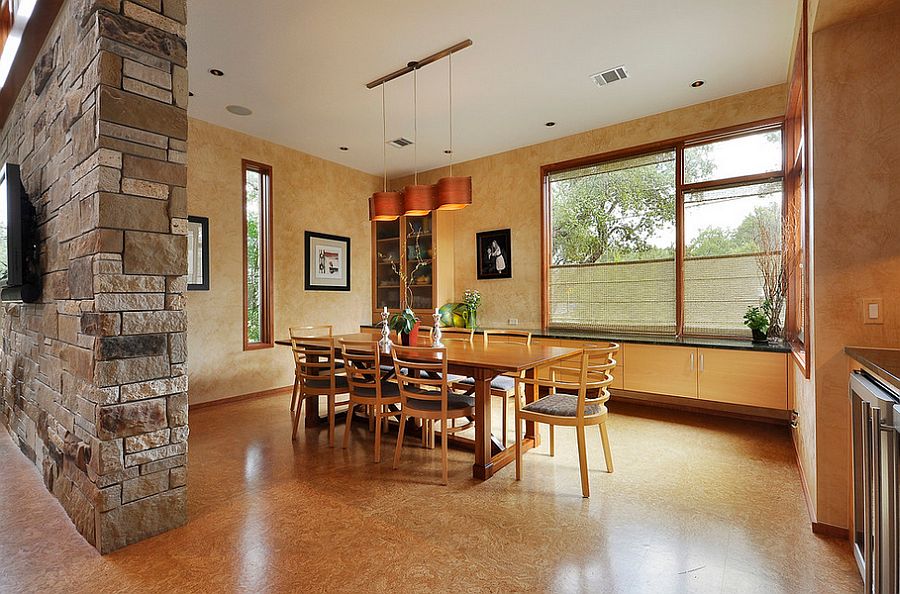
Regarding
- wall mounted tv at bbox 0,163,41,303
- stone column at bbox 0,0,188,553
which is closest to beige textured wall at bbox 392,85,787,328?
stone column at bbox 0,0,188,553

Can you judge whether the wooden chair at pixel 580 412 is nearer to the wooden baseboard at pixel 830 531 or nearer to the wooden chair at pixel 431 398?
the wooden chair at pixel 431 398

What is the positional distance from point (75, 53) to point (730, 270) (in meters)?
4.97

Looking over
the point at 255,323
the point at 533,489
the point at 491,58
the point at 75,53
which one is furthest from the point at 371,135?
the point at 533,489

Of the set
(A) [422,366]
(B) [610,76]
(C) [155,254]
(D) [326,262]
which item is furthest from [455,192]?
(D) [326,262]

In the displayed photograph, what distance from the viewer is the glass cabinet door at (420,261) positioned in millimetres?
6203

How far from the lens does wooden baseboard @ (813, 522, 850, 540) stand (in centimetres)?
212

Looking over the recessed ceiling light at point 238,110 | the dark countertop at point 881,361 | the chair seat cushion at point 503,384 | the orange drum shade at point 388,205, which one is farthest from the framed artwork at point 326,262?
the dark countertop at point 881,361

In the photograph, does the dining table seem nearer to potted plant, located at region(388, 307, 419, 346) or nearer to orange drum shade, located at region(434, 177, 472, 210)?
potted plant, located at region(388, 307, 419, 346)

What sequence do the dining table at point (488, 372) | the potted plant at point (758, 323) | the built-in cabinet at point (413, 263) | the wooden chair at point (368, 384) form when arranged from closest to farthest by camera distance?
the dining table at point (488, 372) → the wooden chair at point (368, 384) → the potted plant at point (758, 323) → the built-in cabinet at point (413, 263)

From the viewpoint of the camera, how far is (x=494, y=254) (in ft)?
19.1

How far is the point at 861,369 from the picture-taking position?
1907mm

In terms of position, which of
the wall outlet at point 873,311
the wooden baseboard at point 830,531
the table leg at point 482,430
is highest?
the wall outlet at point 873,311

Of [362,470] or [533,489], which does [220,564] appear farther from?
[533,489]

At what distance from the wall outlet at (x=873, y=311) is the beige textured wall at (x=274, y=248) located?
519 cm
